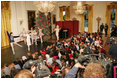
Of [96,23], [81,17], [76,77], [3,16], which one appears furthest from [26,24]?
[76,77]

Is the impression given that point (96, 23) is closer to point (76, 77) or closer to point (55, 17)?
point (55, 17)

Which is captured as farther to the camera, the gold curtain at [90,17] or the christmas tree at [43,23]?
the gold curtain at [90,17]

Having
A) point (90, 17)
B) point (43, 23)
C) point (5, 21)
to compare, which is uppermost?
point (90, 17)

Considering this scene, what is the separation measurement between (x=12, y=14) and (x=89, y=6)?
10.3 m

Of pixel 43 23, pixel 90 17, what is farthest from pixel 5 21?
pixel 90 17

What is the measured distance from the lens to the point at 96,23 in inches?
691

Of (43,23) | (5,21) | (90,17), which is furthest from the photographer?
(90,17)

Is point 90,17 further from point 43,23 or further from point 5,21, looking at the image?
point 5,21

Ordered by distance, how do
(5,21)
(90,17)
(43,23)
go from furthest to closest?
(90,17) → (43,23) → (5,21)

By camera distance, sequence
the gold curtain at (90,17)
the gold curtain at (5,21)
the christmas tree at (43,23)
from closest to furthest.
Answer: the gold curtain at (5,21) → the christmas tree at (43,23) → the gold curtain at (90,17)

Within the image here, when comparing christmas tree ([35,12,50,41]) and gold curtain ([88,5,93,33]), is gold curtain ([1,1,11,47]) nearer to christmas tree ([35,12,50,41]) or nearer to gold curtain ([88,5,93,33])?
christmas tree ([35,12,50,41])

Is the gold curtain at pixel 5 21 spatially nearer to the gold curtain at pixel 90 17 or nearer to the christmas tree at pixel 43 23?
the christmas tree at pixel 43 23

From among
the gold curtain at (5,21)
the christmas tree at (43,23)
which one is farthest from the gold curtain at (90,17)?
the gold curtain at (5,21)

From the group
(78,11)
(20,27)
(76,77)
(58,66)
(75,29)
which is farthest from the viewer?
(75,29)
